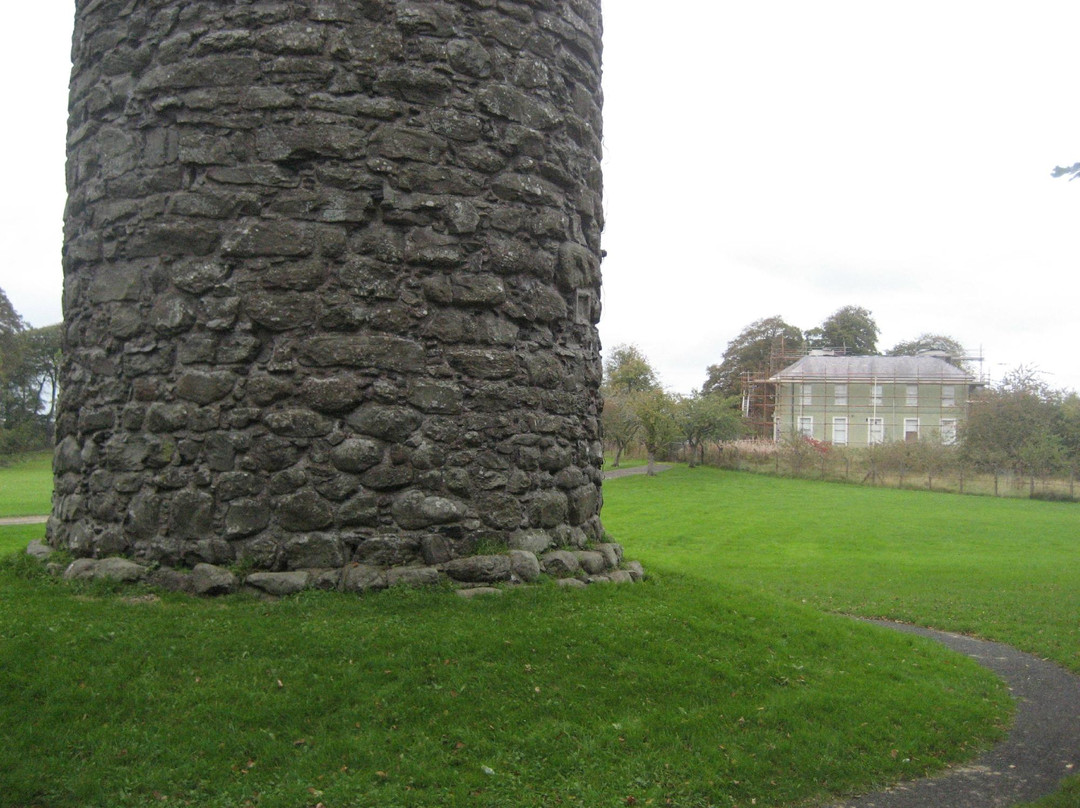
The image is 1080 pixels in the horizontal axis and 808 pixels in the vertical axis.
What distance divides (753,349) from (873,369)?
41.7 ft

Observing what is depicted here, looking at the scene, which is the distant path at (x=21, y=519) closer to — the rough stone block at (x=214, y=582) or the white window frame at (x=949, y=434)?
the rough stone block at (x=214, y=582)

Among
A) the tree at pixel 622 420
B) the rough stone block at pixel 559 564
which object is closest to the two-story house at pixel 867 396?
the tree at pixel 622 420

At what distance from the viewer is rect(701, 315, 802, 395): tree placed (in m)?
73.7

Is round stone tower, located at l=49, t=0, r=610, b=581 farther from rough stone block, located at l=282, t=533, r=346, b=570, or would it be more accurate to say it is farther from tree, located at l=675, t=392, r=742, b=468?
tree, located at l=675, t=392, r=742, b=468

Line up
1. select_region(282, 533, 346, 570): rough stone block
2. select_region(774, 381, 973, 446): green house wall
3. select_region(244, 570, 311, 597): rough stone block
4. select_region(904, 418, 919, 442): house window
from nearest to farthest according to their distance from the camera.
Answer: select_region(244, 570, 311, 597): rough stone block < select_region(282, 533, 346, 570): rough stone block < select_region(774, 381, 973, 446): green house wall < select_region(904, 418, 919, 442): house window

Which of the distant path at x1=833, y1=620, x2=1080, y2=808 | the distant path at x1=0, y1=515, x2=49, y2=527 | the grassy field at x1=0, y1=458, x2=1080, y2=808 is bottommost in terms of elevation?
the distant path at x1=0, y1=515, x2=49, y2=527

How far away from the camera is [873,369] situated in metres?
63.3

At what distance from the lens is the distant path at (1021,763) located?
5.17 metres

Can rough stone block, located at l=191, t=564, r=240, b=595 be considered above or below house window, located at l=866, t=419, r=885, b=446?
below

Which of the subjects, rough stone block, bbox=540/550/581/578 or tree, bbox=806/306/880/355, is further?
tree, bbox=806/306/880/355

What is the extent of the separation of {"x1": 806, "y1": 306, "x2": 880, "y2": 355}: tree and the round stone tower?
70.4 meters

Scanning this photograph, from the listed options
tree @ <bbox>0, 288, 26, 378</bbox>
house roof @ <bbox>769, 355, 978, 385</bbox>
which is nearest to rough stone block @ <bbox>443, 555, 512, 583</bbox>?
tree @ <bbox>0, 288, 26, 378</bbox>

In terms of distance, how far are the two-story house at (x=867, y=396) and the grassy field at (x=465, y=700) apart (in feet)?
184

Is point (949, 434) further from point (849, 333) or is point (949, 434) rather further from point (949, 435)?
point (849, 333)
